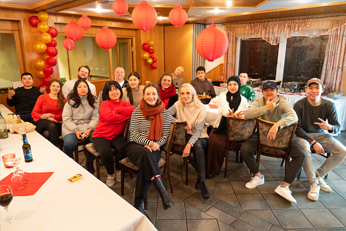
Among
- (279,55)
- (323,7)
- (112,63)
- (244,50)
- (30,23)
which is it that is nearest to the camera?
(323,7)

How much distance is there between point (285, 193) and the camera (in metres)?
2.54

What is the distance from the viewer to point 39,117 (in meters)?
3.23

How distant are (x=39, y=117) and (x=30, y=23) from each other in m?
2.58

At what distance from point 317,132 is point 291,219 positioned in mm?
1236

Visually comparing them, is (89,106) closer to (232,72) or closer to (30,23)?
(30,23)

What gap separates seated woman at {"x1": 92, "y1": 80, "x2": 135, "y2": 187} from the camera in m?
2.69

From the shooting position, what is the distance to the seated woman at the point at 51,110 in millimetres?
3129

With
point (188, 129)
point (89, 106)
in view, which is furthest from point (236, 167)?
point (89, 106)

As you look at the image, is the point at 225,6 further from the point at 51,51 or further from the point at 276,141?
the point at 51,51

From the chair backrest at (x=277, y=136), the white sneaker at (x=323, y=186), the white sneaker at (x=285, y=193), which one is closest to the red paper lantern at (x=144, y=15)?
the chair backrest at (x=277, y=136)

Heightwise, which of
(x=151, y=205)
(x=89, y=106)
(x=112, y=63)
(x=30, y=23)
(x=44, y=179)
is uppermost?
(x=30, y=23)

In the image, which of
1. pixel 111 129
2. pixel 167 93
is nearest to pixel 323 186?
pixel 167 93

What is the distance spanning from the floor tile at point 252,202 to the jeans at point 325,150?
65cm

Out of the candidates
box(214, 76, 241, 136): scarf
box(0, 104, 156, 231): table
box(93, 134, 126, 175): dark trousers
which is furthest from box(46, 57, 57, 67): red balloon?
box(214, 76, 241, 136): scarf
